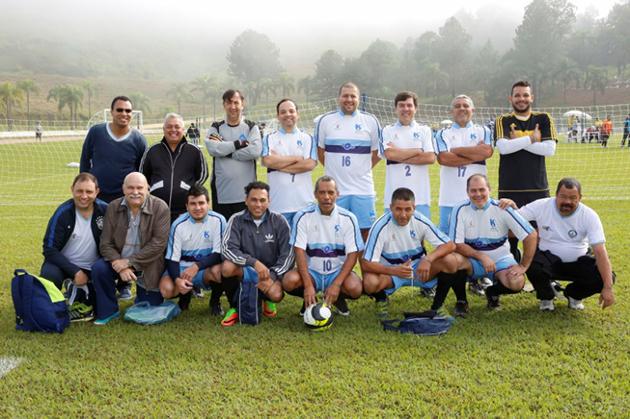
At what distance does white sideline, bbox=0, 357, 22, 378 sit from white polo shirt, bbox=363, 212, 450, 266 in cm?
257

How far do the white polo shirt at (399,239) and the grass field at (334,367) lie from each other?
45cm

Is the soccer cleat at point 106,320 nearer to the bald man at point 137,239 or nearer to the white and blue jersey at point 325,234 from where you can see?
the bald man at point 137,239

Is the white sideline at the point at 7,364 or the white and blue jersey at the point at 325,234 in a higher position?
the white and blue jersey at the point at 325,234

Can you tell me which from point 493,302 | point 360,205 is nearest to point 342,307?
point 360,205

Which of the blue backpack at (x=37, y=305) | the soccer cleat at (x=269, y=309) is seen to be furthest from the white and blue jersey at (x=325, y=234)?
the blue backpack at (x=37, y=305)

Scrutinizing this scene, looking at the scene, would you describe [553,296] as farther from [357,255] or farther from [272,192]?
[272,192]

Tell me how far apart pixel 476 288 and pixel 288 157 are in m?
2.08

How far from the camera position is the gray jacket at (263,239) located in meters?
4.41

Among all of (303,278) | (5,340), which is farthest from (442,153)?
(5,340)

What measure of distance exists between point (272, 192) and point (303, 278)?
3.41 ft

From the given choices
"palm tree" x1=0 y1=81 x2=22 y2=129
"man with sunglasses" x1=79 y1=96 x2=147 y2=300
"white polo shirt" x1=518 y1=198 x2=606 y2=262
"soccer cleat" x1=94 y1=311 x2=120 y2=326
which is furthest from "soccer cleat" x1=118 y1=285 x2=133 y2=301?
"palm tree" x1=0 y1=81 x2=22 y2=129

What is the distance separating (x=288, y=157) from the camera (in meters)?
4.87

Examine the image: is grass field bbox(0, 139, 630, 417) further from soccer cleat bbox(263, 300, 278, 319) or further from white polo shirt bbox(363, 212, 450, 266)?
white polo shirt bbox(363, 212, 450, 266)

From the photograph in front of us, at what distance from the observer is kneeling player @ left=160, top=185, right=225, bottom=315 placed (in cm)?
445
